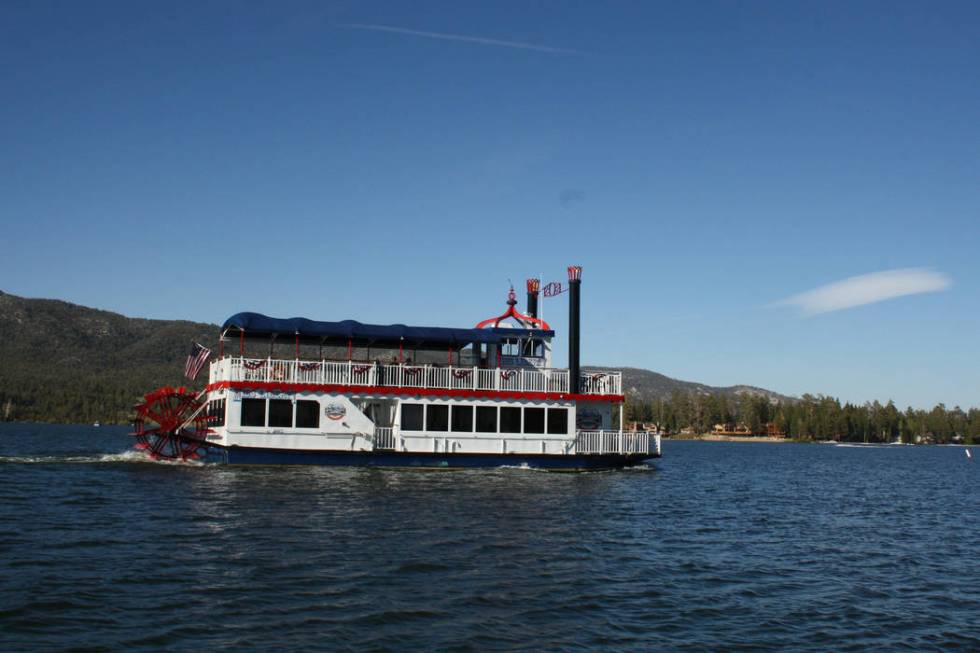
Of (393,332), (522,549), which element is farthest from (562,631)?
(393,332)

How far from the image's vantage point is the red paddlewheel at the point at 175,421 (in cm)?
3112

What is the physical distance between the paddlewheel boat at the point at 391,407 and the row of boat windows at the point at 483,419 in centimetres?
4

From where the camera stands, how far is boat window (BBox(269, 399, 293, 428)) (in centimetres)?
2988

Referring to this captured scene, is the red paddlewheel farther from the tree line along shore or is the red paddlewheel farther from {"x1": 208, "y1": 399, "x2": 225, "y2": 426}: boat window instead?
the tree line along shore

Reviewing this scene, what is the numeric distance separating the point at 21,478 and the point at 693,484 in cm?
2553

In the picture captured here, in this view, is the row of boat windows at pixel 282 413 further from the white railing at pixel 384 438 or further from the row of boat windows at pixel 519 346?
the row of boat windows at pixel 519 346

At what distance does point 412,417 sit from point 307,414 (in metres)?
3.88

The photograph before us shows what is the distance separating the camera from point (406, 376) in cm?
3172

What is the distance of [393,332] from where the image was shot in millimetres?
31500

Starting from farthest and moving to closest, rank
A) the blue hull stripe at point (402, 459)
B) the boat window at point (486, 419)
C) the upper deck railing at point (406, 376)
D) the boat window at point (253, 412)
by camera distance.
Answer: the boat window at point (486, 419), the upper deck railing at point (406, 376), the boat window at point (253, 412), the blue hull stripe at point (402, 459)

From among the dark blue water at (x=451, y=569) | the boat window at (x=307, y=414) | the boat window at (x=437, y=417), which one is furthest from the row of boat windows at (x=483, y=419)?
the dark blue water at (x=451, y=569)

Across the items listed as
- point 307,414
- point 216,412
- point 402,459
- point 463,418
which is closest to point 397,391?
point 402,459

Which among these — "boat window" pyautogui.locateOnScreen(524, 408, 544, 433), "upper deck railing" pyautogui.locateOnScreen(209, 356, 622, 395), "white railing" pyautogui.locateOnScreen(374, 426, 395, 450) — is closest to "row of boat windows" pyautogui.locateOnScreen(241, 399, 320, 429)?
"upper deck railing" pyautogui.locateOnScreen(209, 356, 622, 395)

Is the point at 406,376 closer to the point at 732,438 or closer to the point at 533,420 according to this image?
the point at 533,420
